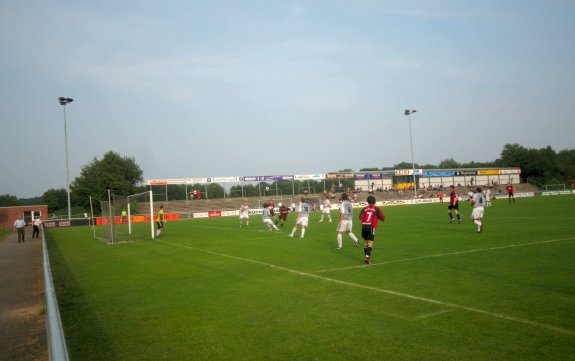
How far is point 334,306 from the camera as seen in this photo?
7703mm

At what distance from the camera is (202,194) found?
7606cm

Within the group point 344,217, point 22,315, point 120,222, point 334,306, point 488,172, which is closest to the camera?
point 334,306

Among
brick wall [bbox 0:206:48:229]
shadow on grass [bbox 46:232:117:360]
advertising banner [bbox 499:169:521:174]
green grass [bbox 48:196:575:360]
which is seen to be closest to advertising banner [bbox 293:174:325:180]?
advertising banner [bbox 499:169:521:174]

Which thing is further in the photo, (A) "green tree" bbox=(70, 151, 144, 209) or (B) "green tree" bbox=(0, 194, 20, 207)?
(B) "green tree" bbox=(0, 194, 20, 207)

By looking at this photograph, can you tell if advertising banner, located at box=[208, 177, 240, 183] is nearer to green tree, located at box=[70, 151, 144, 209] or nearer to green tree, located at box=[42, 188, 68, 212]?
green tree, located at box=[70, 151, 144, 209]

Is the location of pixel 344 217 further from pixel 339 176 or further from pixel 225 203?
pixel 339 176

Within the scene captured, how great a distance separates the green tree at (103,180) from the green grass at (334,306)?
5987cm

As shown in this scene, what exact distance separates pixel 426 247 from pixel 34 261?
16250 millimetres

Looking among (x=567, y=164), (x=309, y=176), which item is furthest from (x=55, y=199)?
(x=567, y=164)

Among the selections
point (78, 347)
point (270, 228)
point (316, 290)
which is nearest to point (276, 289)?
point (316, 290)

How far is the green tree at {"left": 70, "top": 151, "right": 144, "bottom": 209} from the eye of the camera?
232 ft

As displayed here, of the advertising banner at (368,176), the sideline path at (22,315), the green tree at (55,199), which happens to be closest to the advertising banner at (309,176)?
the advertising banner at (368,176)

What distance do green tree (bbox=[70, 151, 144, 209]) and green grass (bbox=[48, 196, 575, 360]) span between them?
59.9 metres

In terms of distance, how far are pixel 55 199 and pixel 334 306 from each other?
425 ft
